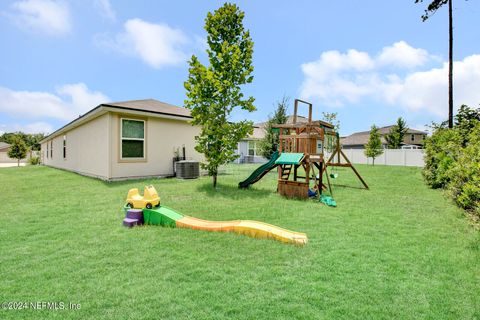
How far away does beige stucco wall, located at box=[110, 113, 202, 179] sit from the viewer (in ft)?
31.3

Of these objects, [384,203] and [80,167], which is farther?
[80,167]

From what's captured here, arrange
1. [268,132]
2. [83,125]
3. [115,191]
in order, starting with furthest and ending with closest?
[268,132] < [83,125] < [115,191]

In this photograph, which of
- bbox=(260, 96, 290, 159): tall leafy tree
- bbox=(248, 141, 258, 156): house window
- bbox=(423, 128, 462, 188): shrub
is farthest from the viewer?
bbox=(248, 141, 258, 156): house window

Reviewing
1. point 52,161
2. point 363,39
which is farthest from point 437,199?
point 52,161

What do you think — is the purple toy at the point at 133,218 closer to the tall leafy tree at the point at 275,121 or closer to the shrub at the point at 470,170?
the shrub at the point at 470,170

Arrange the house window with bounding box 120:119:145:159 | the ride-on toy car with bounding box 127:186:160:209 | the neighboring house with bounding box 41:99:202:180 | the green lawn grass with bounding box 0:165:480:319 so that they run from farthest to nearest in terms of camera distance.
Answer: the house window with bounding box 120:119:145:159 → the neighboring house with bounding box 41:99:202:180 → the ride-on toy car with bounding box 127:186:160:209 → the green lawn grass with bounding box 0:165:480:319

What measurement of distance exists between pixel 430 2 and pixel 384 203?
47.9 ft

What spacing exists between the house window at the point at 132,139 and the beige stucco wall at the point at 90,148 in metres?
0.61

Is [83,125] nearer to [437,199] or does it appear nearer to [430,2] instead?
[437,199]

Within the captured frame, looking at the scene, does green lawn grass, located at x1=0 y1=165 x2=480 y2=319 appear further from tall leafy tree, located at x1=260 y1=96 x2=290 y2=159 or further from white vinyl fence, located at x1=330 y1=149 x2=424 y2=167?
white vinyl fence, located at x1=330 y1=149 x2=424 y2=167

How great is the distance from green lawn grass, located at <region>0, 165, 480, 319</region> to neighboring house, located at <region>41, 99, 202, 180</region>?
182 inches

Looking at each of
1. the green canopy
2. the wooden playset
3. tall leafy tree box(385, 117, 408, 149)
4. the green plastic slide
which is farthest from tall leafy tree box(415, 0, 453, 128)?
tall leafy tree box(385, 117, 408, 149)

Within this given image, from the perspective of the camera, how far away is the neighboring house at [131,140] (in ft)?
31.3

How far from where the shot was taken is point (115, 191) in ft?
25.0
